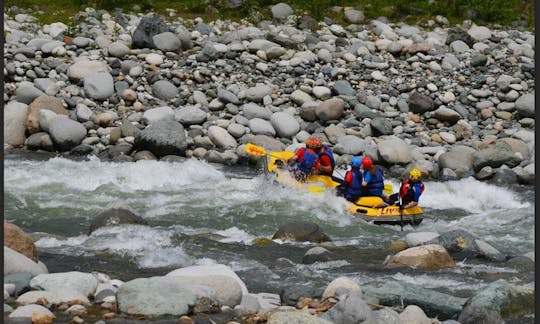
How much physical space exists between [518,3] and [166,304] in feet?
68.9

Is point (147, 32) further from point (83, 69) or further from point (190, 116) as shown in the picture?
point (190, 116)

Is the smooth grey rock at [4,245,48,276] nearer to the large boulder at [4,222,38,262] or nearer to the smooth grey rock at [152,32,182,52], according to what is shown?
the large boulder at [4,222,38,262]

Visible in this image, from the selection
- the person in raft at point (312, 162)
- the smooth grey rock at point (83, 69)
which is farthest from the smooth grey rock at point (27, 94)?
the person in raft at point (312, 162)

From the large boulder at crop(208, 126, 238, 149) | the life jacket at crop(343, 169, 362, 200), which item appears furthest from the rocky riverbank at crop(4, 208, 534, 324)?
the large boulder at crop(208, 126, 238, 149)

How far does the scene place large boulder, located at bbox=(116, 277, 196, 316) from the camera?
5.98 meters

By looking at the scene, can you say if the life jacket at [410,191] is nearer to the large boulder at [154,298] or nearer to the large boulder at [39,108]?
the large boulder at [154,298]

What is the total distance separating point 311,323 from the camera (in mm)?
5445

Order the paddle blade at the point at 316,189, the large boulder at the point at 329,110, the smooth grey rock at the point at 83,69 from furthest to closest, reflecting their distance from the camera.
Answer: the smooth grey rock at the point at 83,69 < the large boulder at the point at 329,110 < the paddle blade at the point at 316,189

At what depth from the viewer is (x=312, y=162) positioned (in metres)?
13.1

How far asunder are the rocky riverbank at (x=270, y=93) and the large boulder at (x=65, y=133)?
2 centimetres

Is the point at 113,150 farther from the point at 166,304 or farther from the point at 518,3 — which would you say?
the point at 518,3

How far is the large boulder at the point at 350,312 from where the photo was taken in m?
5.87

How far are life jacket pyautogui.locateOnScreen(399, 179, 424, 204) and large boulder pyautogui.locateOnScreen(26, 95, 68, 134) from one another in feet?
23.7

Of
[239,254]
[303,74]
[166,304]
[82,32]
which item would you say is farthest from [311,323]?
[82,32]
